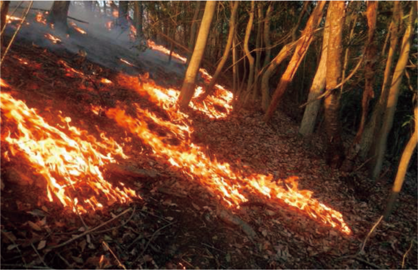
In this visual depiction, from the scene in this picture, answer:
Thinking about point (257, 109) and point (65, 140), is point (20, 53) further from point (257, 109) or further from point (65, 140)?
point (257, 109)

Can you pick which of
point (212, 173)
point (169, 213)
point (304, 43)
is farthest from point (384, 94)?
point (169, 213)

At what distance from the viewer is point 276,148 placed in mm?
9766

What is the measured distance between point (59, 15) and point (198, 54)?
7351 mm

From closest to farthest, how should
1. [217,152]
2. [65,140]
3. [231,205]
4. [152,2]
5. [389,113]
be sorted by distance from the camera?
[65,140] → [231,205] → [217,152] → [389,113] → [152,2]

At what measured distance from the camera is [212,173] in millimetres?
6184

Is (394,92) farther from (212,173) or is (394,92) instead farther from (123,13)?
(123,13)

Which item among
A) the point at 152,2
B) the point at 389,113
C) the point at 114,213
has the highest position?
the point at 152,2

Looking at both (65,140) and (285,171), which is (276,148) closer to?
(285,171)

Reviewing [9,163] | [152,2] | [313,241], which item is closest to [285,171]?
[313,241]

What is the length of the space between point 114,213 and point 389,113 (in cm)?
967

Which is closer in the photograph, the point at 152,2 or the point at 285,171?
the point at 285,171

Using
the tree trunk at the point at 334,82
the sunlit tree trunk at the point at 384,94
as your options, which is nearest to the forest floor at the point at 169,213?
the tree trunk at the point at 334,82

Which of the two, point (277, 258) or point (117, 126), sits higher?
point (117, 126)

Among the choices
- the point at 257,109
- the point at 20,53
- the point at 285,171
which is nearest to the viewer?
the point at 20,53
